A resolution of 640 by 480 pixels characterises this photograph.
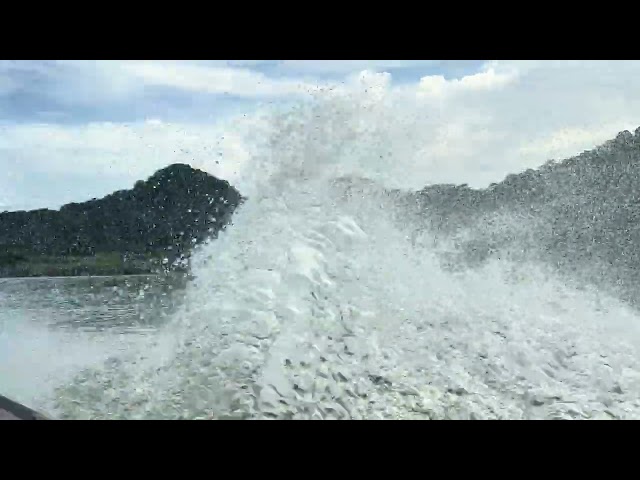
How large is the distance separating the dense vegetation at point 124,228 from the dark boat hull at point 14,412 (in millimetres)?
2530

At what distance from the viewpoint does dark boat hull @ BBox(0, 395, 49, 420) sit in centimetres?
417

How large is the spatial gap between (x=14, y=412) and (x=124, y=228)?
21.7 feet

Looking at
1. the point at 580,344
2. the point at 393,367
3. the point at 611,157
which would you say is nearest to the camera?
the point at 393,367

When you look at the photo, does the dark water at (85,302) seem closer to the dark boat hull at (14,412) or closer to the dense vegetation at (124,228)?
the dense vegetation at (124,228)

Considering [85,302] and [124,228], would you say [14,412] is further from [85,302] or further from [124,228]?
[85,302]

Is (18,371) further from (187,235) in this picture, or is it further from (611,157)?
(611,157)

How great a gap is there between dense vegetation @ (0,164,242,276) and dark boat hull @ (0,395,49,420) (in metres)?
2.53

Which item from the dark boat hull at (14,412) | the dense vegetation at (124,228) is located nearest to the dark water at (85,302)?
the dense vegetation at (124,228)

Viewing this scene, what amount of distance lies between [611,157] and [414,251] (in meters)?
5.74

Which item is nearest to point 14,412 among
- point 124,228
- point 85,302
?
point 124,228

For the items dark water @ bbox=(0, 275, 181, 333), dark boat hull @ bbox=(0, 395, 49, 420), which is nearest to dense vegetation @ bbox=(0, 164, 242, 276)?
dark water @ bbox=(0, 275, 181, 333)
